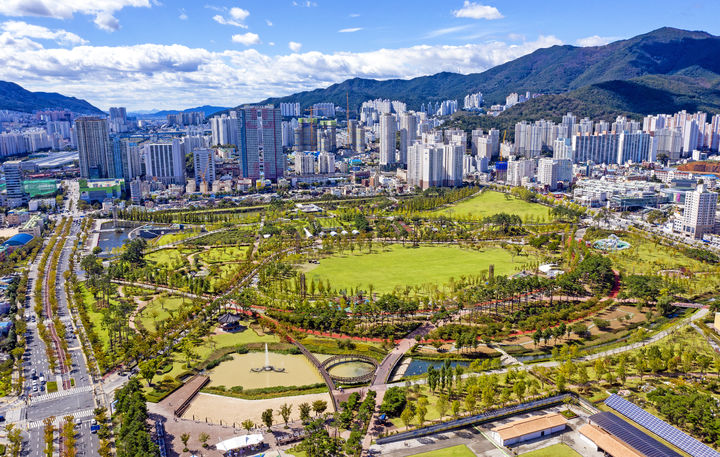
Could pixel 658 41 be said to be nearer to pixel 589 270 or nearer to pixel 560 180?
pixel 560 180

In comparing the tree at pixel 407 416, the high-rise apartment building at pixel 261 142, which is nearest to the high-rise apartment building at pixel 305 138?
the high-rise apartment building at pixel 261 142

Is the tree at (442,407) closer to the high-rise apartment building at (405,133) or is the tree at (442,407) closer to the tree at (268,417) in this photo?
the tree at (268,417)

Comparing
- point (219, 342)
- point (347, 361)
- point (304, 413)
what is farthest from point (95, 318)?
point (304, 413)

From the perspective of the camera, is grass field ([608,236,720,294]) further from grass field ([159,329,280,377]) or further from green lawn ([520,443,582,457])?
grass field ([159,329,280,377])

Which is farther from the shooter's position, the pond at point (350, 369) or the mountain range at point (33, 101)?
the mountain range at point (33, 101)

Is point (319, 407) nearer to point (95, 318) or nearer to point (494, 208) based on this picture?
point (95, 318)

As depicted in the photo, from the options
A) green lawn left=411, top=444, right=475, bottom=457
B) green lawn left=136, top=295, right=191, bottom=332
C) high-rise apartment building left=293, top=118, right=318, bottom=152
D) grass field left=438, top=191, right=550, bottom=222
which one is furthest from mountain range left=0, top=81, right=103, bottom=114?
green lawn left=411, top=444, right=475, bottom=457

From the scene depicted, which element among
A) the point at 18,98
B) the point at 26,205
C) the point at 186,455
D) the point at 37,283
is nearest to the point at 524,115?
the point at 26,205
